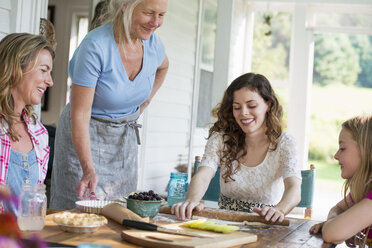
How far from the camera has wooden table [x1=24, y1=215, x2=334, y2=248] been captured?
1.34 meters

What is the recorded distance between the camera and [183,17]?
459 centimetres

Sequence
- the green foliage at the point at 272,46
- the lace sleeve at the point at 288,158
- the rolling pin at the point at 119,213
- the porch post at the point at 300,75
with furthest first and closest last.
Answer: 1. the green foliage at the point at 272,46
2. the porch post at the point at 300,75
3. the lace sleeve at the point at 288,158
4. the rolling pin at the point at 119,213

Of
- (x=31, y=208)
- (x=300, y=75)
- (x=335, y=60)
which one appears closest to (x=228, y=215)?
(x=31, y=208)

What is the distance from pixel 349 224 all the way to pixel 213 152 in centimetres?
87

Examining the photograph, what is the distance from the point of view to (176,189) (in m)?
2.12

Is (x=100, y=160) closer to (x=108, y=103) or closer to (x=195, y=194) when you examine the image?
(x=108, y=103)

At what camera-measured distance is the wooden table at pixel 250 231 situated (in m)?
1.34

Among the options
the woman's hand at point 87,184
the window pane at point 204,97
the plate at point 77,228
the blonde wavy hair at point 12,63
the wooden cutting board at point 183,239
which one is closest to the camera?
the wooden cutting board at point 183,239

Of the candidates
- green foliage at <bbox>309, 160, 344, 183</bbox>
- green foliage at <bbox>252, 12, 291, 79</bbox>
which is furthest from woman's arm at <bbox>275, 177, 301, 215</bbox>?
green foliage at <bbox>309, 160, 344, 183</bbox>

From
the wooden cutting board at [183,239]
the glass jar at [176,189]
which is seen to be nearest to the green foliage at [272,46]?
the glass jar at [176,189]

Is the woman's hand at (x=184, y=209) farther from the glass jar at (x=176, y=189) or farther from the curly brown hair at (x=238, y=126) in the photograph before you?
the curly brown hair at (x=238, y=126)

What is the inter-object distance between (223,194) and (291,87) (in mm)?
4477

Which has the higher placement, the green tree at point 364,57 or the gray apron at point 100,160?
the green tree at point 364,57

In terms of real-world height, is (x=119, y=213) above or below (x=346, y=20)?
below
